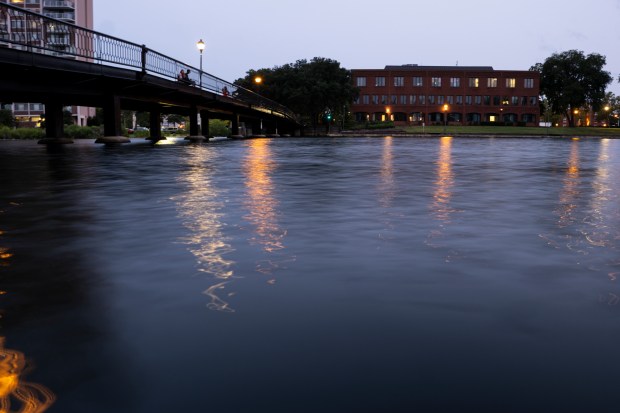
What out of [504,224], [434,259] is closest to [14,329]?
[434,259]

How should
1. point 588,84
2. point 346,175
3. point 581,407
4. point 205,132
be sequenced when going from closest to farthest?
1. point 581,407
2. point 346,175
3. point 205,132
4. point 588,84

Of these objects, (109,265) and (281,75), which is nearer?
(109,265)

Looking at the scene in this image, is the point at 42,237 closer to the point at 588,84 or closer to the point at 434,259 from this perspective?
the point at 434,259

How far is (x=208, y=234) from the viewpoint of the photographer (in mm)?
7703

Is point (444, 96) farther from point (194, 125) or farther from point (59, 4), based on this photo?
point (194, 125)

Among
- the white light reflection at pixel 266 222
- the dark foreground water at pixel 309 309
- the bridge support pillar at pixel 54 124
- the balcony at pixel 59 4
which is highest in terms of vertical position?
the balcony at pixel 59 4

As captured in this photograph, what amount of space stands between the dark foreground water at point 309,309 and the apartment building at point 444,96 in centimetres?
13258

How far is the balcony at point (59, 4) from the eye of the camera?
137 meters

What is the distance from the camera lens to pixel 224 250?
673 cm

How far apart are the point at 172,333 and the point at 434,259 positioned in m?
3.06

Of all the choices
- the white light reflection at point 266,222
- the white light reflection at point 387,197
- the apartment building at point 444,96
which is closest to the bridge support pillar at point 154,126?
the white light reflection at point 387,197

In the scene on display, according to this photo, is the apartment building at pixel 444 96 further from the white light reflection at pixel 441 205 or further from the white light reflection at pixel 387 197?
the white light reflection at pixel 441 205

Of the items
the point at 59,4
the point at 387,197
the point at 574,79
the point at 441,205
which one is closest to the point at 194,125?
the point at 387,197

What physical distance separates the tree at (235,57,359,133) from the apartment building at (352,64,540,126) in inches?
766
